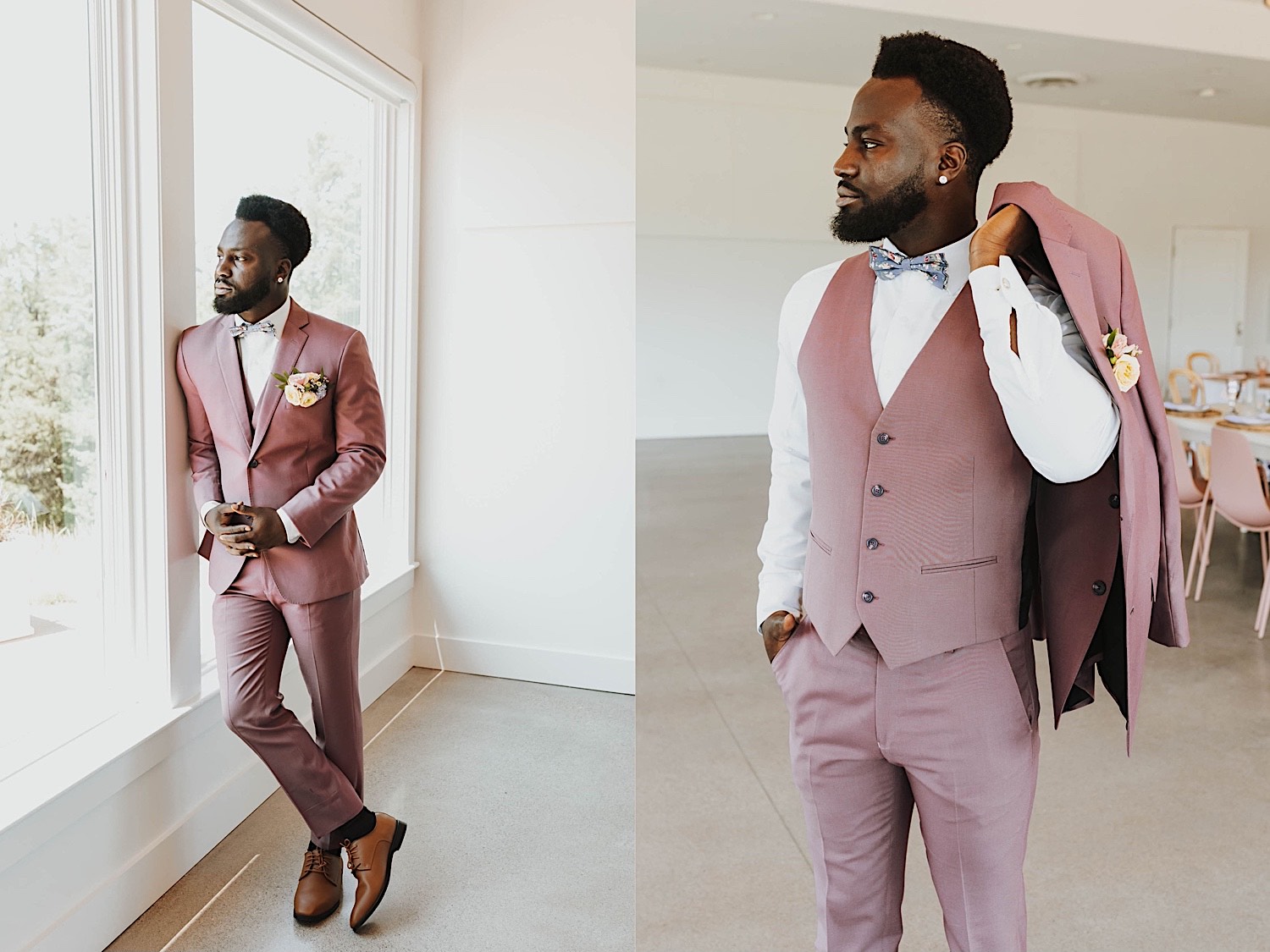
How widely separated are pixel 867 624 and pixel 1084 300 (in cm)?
42

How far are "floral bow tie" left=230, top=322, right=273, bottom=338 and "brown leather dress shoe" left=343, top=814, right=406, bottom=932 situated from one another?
1.05 m

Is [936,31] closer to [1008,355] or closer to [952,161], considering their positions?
[952,161]

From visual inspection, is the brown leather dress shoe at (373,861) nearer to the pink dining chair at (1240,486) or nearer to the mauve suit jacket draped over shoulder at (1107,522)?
the mauve suit jacket draped over shoulder at (1107,522)

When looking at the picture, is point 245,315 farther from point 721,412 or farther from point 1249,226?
point 1249,226

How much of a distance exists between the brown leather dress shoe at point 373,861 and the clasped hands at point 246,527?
0.65 m

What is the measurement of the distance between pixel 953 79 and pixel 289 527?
1473 millimetres

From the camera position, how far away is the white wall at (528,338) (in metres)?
2.22

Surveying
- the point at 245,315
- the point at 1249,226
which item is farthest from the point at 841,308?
the point at 1249,226

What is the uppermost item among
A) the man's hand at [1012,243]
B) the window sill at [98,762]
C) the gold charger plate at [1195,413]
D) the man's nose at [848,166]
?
the man's nose at [848,166]

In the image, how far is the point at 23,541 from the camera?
1802mm

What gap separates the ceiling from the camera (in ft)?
15.5

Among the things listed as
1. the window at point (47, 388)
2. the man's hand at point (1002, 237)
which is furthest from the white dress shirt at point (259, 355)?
the man's hand at point (1002, 237)

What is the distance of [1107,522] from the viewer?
42.3 inches

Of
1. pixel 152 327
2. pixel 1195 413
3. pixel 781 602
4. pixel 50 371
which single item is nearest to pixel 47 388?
pixel 50 371
